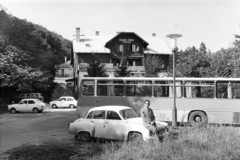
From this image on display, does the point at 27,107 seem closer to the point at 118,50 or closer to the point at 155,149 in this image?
the point at 155,149

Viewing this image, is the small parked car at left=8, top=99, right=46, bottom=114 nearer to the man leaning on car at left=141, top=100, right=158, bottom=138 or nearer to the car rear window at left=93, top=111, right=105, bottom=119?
the car rear window at left=93, top=111, right=105, bottom=119

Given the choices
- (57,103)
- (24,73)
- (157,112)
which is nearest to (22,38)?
(24,73)

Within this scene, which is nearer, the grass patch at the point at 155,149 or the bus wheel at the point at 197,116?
the grass patch at the point at 155,149

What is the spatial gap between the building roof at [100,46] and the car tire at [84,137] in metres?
38.0

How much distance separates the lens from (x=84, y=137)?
11930mm

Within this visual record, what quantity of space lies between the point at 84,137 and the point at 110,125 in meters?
1.31

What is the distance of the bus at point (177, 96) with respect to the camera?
16.6m

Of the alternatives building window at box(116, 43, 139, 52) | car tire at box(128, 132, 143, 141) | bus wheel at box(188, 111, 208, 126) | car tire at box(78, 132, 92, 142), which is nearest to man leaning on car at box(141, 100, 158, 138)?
car tire at box(128, 132, 143, 141)

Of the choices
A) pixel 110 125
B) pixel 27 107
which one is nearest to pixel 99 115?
pixel 110 125

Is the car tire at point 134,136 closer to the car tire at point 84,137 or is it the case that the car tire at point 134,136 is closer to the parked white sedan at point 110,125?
the parked white sedan at point 110,125

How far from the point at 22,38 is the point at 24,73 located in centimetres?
556

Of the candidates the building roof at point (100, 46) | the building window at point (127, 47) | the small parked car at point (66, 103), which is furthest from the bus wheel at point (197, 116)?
the building window at point (127, 47)

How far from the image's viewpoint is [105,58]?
170 feet

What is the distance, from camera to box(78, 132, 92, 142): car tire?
38.9ft
